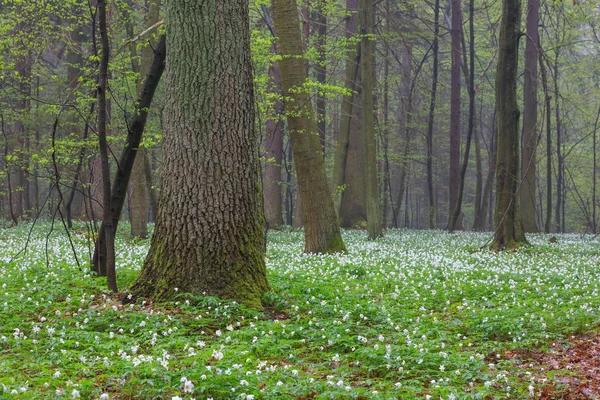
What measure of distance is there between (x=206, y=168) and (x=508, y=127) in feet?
36.9

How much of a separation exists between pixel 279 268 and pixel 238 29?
4680 millimetres

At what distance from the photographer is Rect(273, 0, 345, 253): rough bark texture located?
12711 mm

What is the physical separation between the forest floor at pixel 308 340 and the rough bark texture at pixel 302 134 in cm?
379

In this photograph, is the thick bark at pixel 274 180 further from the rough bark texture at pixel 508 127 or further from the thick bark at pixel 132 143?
the thick bark at pixel 132 143

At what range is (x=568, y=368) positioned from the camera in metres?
5.11

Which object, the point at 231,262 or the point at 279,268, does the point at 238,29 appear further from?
the point at 279,268

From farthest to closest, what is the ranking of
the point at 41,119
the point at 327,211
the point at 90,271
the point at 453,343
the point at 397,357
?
the point at 41,119 < the point at 327,211 < the point at 90,271 < the point at 453,343 < the point at 397,357

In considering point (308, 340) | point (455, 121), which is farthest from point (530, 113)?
point (308, 340)

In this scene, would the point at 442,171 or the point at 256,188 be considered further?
the point at 442,171

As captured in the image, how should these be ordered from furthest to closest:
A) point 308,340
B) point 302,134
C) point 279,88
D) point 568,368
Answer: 1. point 279,88
2. point 302,134
3. point 308,340
4. point 568,368

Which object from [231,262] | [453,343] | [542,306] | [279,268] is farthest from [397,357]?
[279,268]

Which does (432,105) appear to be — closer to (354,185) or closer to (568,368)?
(354,185)

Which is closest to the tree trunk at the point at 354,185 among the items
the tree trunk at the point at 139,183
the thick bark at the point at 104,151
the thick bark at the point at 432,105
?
the thick bark at the point at 432,105

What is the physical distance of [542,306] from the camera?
24.2 feet
